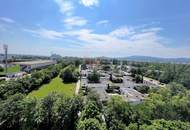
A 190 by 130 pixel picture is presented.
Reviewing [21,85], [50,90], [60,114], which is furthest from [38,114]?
[50,90]

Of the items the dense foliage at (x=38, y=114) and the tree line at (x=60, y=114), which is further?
the dense foliage at (x=38, y=114)

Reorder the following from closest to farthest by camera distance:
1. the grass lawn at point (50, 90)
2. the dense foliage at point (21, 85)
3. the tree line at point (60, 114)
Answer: the tree line at point (60, 114) → the dense foliage at point (21, 85) → the grass lawn at point (50, 90)

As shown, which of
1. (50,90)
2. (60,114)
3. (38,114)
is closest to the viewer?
(38,114)

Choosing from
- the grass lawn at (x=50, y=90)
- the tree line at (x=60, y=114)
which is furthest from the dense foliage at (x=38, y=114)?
the grass lawn at (x=50, y=90)

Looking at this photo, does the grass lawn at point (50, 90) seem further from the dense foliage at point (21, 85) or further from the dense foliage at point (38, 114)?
the dense foliage at point (38, 114)

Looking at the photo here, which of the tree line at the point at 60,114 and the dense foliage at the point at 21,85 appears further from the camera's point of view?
the dense foliage at the point at 21,85

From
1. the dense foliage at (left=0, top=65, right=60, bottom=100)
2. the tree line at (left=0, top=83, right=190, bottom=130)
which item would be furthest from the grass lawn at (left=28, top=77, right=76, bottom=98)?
the tree line at (left=0, top=83, right=190, bottom=130)

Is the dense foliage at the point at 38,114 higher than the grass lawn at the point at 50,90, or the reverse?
the dense foliage at the point at 38,114

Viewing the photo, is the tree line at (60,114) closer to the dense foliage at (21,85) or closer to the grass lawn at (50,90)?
the dense foliage at (21,85)

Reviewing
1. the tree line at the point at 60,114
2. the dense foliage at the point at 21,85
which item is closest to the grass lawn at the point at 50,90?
the dense foliage at the point at 21,85

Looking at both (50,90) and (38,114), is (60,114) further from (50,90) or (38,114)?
(50,90)

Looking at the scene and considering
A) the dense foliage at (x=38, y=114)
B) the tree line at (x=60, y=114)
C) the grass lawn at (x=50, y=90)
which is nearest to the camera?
the tree line at (x=60, y=114)

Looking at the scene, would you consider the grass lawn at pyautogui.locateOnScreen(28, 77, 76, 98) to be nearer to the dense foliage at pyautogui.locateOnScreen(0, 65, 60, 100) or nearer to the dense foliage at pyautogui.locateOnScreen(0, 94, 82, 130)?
the dense foliage at pyautogui.locateOnScreen(0, 65, 60, 100)

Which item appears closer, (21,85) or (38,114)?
(38,114)
